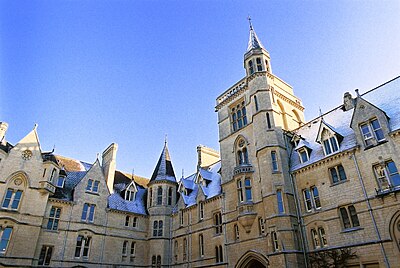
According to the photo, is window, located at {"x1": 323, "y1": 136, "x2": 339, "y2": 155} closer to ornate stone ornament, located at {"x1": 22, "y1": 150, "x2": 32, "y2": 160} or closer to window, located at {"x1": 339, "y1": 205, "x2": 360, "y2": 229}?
window, located at {"x1": 339, "y1": 205, "x2": 360, "y2": 229}

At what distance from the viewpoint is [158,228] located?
3306cm

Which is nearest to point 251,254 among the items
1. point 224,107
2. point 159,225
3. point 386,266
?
point 386,266

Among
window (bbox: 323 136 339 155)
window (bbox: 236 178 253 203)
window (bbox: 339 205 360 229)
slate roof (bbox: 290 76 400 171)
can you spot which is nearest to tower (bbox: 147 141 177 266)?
window (bbox: 236 178 253 203)

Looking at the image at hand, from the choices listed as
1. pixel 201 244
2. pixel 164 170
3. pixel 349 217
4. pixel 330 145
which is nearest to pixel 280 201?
pixel 349 217

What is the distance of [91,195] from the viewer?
1193 inches

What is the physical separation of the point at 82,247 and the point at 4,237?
6692mm

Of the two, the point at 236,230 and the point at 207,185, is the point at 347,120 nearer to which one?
the point at 236,230

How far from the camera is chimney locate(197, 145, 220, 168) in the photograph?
130 ft

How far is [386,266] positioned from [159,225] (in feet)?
75.2

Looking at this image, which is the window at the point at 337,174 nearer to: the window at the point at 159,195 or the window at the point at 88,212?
the window at the point at 159,195

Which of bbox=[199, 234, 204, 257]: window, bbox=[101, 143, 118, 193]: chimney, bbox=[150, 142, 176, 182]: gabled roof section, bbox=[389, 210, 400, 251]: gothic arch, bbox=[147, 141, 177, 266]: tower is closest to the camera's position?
bbox=[389, 210, 400, 251]: gothic arch

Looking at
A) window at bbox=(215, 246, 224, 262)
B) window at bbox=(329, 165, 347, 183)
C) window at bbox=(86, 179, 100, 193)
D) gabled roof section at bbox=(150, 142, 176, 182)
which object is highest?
gabled roof section at bbox=(150, 142, 176, 182)

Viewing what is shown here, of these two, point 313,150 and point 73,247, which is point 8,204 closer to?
point 73,247

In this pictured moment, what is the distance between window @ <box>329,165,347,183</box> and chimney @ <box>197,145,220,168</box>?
66.7 ft
